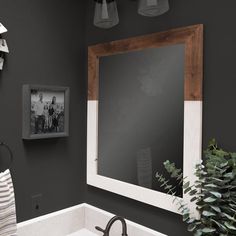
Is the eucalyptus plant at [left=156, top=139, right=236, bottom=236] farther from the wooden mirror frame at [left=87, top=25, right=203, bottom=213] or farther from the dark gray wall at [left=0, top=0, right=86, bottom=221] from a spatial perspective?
the dark gray wall at [left=0, top=0, right=86, bottom=221]

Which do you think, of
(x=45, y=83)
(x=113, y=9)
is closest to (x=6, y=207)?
(x=45, y=83)

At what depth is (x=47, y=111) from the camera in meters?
1.64

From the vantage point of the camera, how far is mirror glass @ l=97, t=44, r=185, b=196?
141 cm

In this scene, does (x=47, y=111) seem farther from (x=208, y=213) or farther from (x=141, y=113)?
(x=208, y=213)

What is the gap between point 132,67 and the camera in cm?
159

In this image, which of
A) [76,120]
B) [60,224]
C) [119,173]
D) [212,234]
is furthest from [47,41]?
[212,234]

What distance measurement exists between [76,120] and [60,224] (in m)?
0.66

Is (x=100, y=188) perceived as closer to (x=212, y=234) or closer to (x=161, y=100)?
(x=161, y=100)

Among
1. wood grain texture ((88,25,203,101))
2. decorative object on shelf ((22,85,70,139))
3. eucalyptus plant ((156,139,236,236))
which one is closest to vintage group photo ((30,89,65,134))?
decorative object on shelf ((22,85,70,139))

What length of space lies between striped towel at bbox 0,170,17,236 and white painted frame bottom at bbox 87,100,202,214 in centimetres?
55

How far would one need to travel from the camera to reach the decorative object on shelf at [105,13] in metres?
1.38

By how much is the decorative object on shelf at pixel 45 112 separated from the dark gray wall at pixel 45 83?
2.0 inches

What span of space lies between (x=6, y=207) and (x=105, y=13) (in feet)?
3.48

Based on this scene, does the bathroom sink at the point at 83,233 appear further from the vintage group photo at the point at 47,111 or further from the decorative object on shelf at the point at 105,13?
the decorative object on shelf at the point at 105,13
